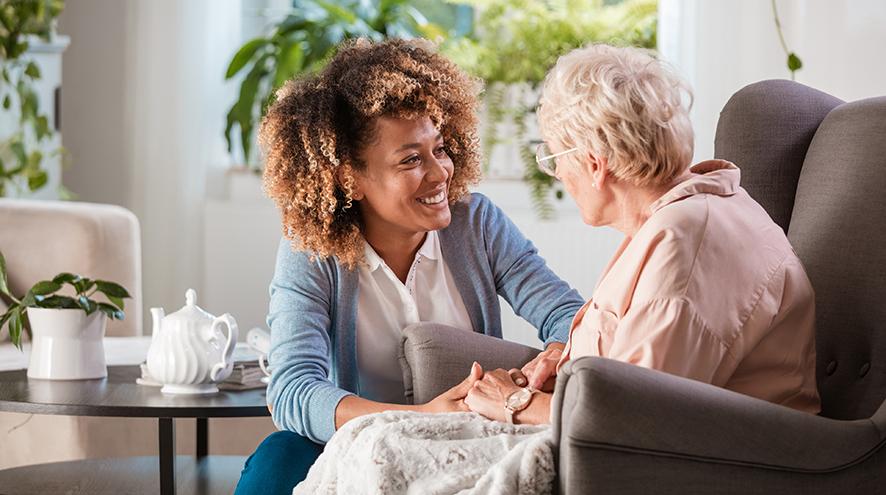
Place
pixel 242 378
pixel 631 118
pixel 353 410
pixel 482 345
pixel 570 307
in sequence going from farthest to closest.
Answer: pixel 242 378 → pixel 570 307 → pixel 482 345 → pixel 353 410 → pixel 631 118

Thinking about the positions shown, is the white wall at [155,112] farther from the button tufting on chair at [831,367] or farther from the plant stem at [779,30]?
the button tufting on chair at [831,367]

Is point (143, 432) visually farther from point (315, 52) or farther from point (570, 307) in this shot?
point (315, 52)

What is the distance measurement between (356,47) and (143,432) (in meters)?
1.17

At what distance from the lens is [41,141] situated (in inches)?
164

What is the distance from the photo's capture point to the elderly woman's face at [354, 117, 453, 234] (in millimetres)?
2031

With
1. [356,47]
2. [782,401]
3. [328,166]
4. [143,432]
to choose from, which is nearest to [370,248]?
[328,166]

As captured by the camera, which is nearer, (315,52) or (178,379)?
(178,379)

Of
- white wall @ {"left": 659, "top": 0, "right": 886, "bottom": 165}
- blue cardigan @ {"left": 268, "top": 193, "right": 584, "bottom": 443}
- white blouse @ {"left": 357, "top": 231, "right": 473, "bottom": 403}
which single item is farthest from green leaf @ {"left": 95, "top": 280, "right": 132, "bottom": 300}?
white wall @ {"left": 659, "top": 0, "right": 886, "bottom": 165}

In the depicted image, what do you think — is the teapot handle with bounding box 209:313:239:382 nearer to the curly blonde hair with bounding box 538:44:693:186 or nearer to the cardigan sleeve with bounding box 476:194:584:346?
the cardigan sleeve with bounding box 476:194:584:346

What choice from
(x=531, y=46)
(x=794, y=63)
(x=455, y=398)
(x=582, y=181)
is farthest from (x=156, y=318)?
(x=531, y=46)

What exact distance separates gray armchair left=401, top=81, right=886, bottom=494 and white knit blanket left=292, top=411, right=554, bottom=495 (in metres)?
0.05

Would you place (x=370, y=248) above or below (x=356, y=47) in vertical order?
below

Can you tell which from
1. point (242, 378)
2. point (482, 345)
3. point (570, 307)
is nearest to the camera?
point (482, 345)


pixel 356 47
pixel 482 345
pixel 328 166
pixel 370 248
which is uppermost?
pixel 356 47
